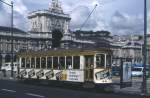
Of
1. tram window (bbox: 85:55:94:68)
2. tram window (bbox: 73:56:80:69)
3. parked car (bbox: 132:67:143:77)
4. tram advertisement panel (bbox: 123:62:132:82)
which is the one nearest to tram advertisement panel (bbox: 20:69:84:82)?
tram window (bbox: 73:56:80:69)

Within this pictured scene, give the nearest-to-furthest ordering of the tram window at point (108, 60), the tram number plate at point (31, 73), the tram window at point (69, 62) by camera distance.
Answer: the tram window at point (108, 60), the tram window at point (69, 62), the tram number plate at point (31, 73)

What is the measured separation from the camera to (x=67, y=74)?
30484mm

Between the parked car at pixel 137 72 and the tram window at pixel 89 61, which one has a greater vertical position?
the tram window at pixel 89 61

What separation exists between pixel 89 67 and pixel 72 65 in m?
1.80

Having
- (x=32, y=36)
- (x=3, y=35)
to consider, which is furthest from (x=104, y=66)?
(x=32, y=36)

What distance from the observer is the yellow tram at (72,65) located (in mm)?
28109

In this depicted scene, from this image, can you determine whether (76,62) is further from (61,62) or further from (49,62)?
(49,62)

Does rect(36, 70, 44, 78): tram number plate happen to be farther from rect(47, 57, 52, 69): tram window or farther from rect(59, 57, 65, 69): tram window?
rect(59, 57, 65, 69): tram window

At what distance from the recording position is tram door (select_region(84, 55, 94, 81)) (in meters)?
28.4

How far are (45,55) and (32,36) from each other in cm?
12892

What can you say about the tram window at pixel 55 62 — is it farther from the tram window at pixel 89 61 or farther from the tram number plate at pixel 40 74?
the tram window at pixel 89 61

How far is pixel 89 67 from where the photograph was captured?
93.7 feet

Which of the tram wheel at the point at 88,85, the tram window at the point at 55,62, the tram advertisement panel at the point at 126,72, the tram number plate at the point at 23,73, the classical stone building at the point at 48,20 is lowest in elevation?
the tram wheel at the point at 88,85

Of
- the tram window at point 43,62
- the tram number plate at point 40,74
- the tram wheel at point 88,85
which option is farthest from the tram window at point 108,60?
the tram number plate at point 40,74
